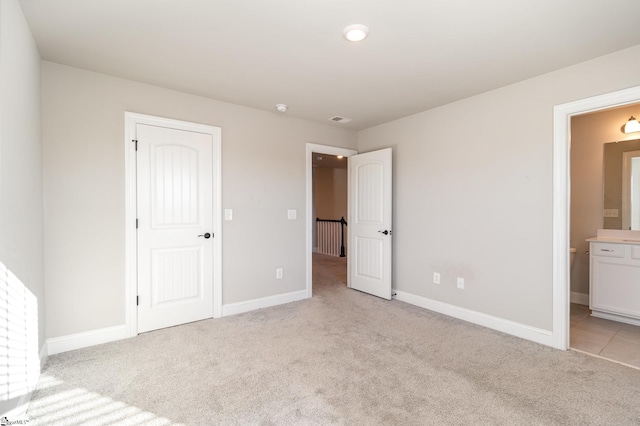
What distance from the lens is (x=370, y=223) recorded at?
4.34 m

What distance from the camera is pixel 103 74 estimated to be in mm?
2803

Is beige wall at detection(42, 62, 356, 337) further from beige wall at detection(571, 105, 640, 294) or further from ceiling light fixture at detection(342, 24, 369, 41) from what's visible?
beige wall at detection(571, 105, 640, 294)

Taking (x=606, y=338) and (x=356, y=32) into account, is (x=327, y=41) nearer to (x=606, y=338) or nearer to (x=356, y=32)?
(x=356, y=32)

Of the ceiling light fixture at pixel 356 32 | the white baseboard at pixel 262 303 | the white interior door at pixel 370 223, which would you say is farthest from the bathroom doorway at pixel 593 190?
the white baseboard at pixel 262 303

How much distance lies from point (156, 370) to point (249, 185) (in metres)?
2.09

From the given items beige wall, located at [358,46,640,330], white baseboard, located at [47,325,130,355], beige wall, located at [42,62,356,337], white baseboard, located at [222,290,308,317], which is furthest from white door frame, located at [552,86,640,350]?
white baseboard, located at [47,325,130,355]

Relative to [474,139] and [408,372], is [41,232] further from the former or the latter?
[474,139]

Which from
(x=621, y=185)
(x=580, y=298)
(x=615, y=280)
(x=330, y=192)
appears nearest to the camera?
(x=615, y=280)

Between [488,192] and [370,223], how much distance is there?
1.57 m

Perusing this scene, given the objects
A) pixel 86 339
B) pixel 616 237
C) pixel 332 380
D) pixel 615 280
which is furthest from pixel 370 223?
pixel 86 339

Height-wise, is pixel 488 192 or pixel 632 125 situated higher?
pixel 632 125

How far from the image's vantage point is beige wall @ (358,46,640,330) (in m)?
2.77

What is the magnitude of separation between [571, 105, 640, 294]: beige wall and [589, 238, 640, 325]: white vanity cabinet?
0.46 m

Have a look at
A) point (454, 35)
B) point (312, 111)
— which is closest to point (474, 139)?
point (454, 35)
